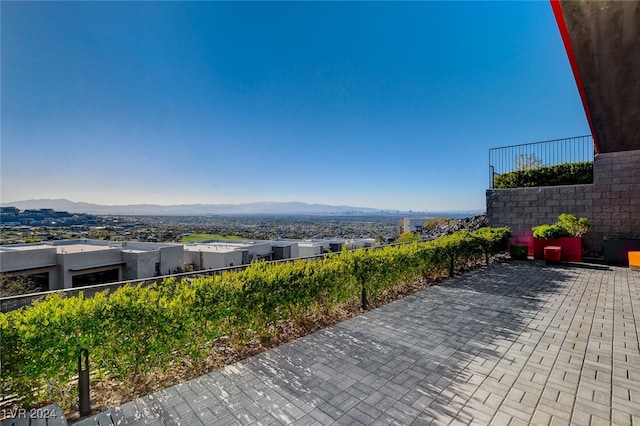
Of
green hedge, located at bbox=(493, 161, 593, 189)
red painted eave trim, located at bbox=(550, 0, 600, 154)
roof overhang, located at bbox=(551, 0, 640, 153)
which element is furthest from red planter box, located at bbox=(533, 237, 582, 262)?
red painted eave trim, located at bbox=(550, 0, 600, 154)

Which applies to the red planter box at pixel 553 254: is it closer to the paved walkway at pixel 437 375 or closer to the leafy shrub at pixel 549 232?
the leafy shrub at pixel 549 232

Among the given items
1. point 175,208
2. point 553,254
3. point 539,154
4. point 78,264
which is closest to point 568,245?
point 553,254

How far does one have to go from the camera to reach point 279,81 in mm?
17281

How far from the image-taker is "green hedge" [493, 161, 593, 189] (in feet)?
35.6

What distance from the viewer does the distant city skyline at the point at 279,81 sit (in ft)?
28.1

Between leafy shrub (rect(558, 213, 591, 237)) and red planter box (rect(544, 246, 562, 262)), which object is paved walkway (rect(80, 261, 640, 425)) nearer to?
red planter box (rect(544, 246, 562, 262))

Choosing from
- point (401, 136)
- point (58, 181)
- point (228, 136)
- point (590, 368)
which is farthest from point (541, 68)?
point (58, 181)

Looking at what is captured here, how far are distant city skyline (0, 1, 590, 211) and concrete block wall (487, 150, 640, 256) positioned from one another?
75.2 inches

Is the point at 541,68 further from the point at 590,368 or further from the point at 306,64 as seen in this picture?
the point at 590,368

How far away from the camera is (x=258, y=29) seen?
1260cm

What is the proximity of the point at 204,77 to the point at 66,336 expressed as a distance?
15928 mm

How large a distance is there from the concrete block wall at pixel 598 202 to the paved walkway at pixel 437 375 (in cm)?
631

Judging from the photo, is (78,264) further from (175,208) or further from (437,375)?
(175,208)

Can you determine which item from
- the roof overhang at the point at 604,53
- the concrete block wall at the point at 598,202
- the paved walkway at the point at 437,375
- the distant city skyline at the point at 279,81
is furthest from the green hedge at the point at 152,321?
the concrete block wall at the point at 598,202
